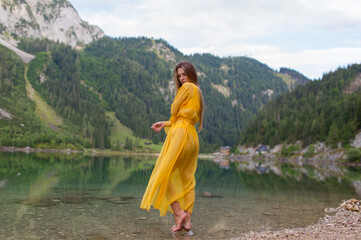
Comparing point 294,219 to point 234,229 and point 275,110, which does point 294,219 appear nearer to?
point 234,229

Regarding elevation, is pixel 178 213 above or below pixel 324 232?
above

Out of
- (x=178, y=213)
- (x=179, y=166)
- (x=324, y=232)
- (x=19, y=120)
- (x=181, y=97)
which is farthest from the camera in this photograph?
(x=19, y=120)

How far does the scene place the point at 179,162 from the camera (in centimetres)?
896

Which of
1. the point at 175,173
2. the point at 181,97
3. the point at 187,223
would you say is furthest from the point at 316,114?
the point at 175,173

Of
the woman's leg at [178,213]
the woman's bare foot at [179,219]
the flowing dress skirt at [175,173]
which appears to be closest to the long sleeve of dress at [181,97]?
the flowing dress skirt at [175,173]

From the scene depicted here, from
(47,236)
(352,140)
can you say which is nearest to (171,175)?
(47,236)

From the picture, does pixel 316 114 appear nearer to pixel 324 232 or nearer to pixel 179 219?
pixel 324 232

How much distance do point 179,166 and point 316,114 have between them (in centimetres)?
13219

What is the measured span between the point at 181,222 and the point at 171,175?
1.31 metres

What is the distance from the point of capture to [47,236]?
8188 mm

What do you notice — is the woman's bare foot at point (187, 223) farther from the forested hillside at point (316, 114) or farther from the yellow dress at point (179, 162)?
the forested hillside at point (316, 114)

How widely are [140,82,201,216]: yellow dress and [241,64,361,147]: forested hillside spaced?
93.3 metres

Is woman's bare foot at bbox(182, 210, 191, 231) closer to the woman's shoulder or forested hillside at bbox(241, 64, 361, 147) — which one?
the woman's shoulder

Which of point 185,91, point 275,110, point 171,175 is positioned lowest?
point 171,175
